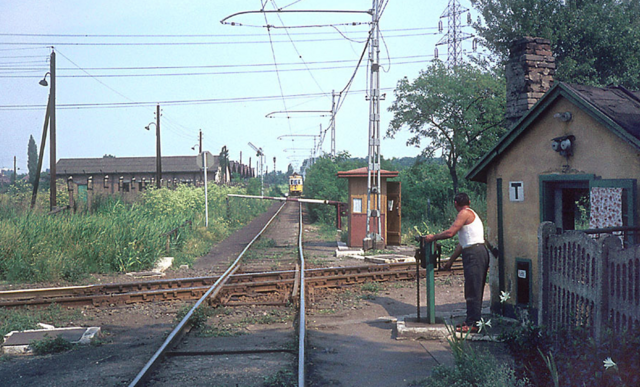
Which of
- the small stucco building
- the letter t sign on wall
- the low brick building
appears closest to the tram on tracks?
the low brick building

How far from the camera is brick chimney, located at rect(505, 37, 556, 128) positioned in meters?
8.97

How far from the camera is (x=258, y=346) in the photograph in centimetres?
732

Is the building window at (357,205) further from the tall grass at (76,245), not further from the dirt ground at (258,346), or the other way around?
the dirt ground at (258,346)

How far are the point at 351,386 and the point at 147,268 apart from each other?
9.72 metres

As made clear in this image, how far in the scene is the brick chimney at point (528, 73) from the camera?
8.97 m

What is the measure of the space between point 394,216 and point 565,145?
40.6ft

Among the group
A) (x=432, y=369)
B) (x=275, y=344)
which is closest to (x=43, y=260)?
(x=275, y=344)

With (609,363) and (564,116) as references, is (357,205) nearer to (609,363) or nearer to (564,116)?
(564,116)

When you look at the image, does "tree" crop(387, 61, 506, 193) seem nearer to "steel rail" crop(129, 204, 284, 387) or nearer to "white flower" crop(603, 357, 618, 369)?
"steel rail" crop(129, 204, 284, 387)

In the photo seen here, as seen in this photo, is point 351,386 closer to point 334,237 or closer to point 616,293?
point 616,293

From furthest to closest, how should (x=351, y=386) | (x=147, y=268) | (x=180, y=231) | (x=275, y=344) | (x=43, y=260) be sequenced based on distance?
(x=180, y=231) → (x=147, y=268) → (x=43, y=260) → (x=275, y=344) → (x=351, y=386)

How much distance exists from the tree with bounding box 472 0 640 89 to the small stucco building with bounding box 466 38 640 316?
663 inches

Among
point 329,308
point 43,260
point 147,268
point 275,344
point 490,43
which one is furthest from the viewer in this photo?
point 490,43

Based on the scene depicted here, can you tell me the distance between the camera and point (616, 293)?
4.82 metres
